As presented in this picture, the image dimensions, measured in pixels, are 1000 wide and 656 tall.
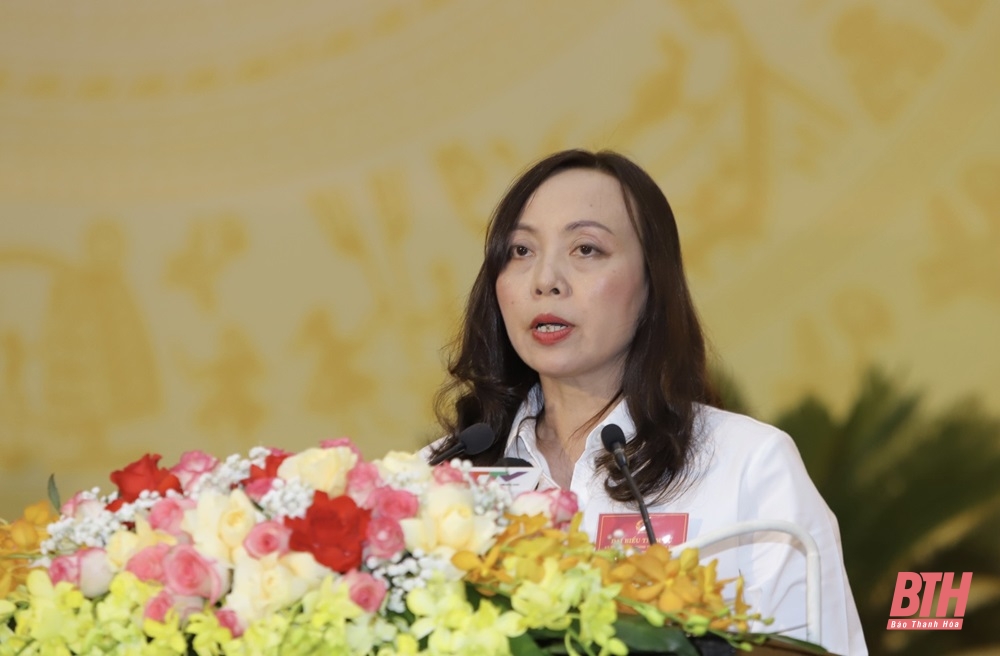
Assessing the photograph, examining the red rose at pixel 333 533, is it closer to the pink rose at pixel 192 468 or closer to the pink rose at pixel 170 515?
the pink rose at pixel 170 515

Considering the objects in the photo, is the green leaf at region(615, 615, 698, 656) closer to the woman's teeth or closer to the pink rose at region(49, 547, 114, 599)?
the pink rose at region(49, 547, 114, 599)

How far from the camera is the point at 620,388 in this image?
257cm

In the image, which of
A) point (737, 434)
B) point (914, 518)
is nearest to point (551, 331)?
point (737, 434)

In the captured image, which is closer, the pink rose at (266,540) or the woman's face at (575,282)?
the pink rose at (266,540)

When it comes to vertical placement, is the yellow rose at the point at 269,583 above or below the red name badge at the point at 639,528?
below

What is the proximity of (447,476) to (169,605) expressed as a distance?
0.30 metres

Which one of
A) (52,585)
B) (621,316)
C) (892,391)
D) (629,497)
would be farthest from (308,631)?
(892,391)

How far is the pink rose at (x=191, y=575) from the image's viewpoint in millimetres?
1244

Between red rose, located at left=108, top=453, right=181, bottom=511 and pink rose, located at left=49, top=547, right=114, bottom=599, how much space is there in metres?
0.11

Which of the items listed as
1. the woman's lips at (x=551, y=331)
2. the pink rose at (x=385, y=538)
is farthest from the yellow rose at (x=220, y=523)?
the woman's lips at (x=551, y=331)

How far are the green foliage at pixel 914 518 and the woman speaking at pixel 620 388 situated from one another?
272 centimetres

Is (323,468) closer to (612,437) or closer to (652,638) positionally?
(652,638)

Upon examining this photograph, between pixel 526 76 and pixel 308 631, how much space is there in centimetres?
480

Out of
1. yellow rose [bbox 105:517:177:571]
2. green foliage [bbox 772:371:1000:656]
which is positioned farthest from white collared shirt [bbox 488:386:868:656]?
green foliage [bbox 772:371:1000:656]
